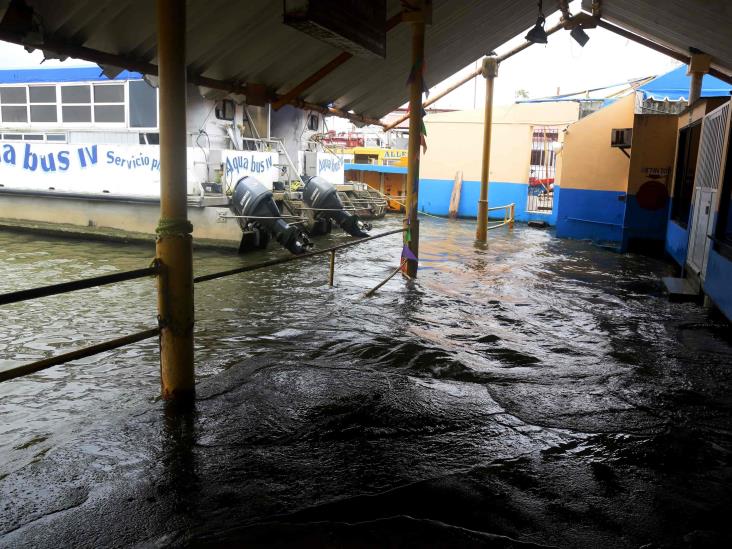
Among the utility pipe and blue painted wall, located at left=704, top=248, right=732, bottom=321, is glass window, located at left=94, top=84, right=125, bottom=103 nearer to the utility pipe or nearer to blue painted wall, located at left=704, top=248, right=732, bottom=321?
the utility pipe

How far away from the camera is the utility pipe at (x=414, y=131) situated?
9234mm

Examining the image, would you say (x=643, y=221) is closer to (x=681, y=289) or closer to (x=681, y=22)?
(x=681, y=22)

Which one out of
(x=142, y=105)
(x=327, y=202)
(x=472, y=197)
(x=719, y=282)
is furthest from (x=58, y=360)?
(x=472, y=197)

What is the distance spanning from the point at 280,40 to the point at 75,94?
690cm

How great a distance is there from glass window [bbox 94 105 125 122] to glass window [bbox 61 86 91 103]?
387 mm

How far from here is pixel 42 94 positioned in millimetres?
15070

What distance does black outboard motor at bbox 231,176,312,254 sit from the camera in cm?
1223

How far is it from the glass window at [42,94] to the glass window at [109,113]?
1407mm

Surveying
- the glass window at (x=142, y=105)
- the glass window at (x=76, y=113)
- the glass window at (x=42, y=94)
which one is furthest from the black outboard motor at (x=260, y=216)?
the glass window at (x=42, y=94)

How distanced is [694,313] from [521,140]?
14.0 m

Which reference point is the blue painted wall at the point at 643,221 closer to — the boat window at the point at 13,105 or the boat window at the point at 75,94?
the boat window at the point at 75,94

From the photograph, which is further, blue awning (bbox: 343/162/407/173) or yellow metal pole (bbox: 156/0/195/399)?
blue awning (bbox: 343/162/407/173)

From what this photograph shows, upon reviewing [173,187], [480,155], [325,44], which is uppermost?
[325,44]

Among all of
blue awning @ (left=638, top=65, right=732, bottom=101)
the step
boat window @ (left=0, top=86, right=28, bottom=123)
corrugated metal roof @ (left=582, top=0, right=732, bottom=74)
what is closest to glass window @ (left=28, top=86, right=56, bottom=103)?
boat window @ (left=0, top=86, right=28, bottom=123)
